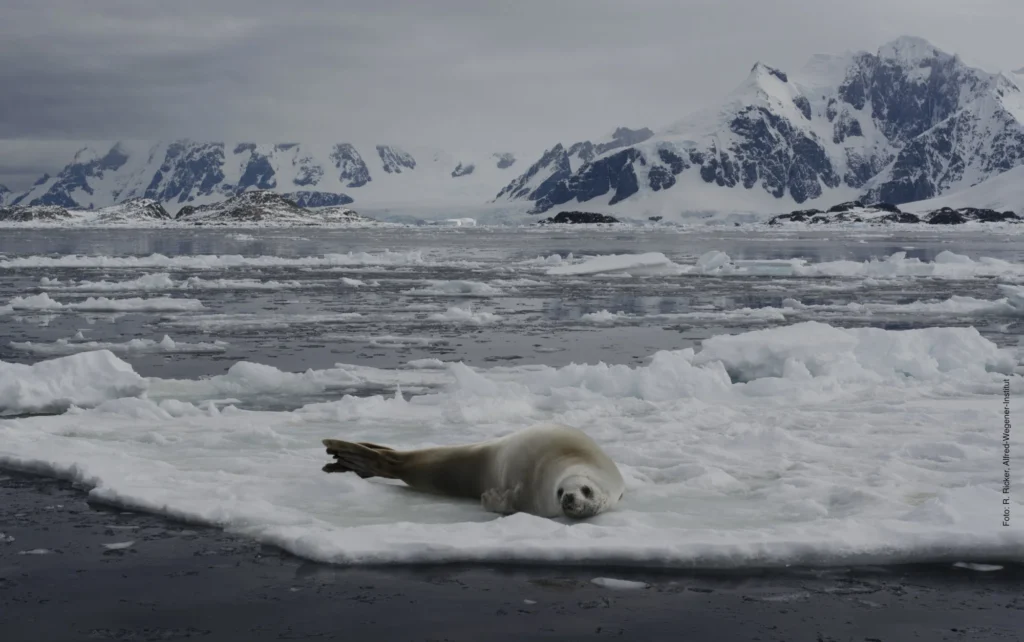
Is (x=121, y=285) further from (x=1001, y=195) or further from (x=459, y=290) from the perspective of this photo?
(x=1001, y=195)

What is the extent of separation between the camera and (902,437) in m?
9.36

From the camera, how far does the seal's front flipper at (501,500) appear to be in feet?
22.4

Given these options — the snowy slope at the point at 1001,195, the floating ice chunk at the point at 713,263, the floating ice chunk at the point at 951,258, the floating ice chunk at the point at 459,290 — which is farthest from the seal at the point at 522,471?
the snowy slope at the point at 1001,195

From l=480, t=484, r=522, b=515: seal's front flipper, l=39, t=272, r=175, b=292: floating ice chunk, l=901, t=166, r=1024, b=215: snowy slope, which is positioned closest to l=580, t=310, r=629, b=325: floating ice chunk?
l=39, t=272, r=175, b=292: floating ice chunk

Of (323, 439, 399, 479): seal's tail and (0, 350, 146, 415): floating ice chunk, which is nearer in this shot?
(323, 439, 399, 479): seal's tail

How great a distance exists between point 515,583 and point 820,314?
20.0 meters

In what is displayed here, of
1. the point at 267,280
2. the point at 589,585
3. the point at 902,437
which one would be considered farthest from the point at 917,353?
the point at 267,280

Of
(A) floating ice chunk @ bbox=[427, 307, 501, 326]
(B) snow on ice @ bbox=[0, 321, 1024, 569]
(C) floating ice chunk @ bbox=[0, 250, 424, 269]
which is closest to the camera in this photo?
(B) snow on ice @ bbox=[0, 321, 1024, 569]

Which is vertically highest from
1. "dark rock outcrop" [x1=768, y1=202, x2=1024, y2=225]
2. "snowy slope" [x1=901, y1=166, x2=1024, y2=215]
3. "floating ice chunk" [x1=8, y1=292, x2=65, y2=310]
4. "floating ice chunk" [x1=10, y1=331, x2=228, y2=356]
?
"snowy slope" [x1=901, y1=166, x2=1024, y2=215]

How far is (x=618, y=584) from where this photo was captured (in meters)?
5.61

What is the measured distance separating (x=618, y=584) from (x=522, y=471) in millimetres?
1402

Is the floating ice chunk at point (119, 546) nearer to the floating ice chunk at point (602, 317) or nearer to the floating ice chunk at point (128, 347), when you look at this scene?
the floating ice chunk at point (128, 347)

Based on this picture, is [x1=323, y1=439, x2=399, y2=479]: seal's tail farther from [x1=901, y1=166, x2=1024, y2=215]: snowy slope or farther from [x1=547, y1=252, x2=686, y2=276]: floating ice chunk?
[x1=901, y1=166, x2=1024, y2=215]: snowy slope

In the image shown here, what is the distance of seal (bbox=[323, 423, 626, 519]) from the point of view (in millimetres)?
6652
